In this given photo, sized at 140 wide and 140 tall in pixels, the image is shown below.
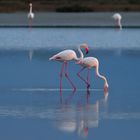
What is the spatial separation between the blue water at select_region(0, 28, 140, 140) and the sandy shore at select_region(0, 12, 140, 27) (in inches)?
482

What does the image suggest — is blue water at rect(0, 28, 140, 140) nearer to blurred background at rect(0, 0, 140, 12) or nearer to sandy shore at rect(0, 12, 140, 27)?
sandy shore at rect(0, 12, 140, 27)

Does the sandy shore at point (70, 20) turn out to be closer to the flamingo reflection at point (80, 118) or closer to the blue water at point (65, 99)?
the blue water at point (65, 99)

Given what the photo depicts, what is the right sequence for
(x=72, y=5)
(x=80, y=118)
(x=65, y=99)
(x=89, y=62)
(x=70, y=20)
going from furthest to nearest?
(x=72, y=5) < (x=70, y=20) < (x=89, y=62) < (x=65, y=99) < (x=80, y=118)

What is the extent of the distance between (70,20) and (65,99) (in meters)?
24.9

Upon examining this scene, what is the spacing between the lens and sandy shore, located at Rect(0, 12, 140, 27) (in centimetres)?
3412

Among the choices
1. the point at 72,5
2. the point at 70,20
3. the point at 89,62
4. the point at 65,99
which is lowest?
the point at 72,5

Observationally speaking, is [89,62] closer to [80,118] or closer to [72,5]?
[80,118]

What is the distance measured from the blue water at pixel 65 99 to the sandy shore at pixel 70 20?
1224cm

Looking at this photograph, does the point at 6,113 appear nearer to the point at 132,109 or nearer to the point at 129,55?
the point at 132,109

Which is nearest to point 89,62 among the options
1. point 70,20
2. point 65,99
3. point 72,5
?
point 65,99

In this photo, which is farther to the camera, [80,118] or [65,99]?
[65,99]

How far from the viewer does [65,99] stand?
12.6 meters

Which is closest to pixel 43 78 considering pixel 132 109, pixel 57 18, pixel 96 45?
pixel 132 109

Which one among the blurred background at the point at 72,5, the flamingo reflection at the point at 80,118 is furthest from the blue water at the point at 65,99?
the blurred background at the point at 72,5
